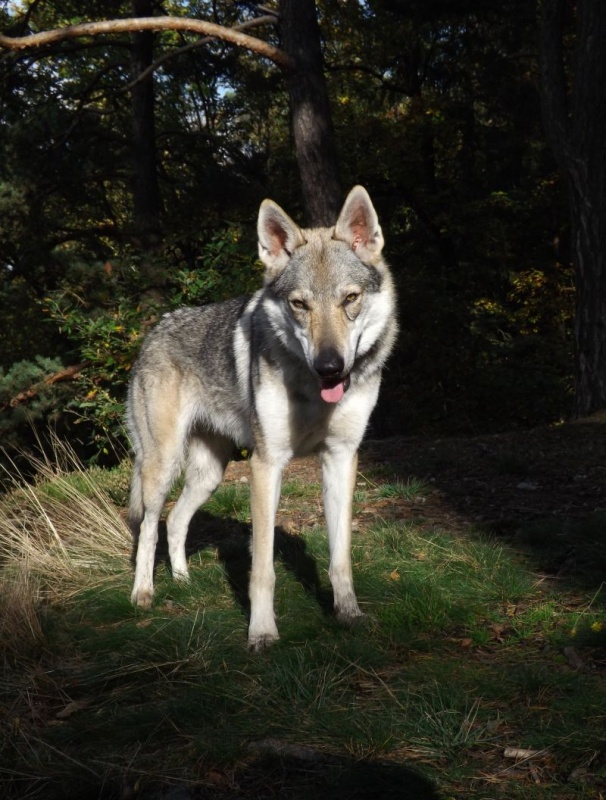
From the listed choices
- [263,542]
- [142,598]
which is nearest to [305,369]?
[263,542]

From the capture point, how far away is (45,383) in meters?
12.5

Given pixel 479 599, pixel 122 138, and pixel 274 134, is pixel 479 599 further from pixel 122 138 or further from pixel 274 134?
pixel 274 134

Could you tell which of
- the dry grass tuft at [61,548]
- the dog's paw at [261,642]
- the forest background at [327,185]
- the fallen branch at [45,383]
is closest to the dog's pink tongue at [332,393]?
the dog's paw at [261,642]

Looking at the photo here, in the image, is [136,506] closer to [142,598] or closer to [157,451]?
[157,451]

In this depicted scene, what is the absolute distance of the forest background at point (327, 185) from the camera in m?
10.2

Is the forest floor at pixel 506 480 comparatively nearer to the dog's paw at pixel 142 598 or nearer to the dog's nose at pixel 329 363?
the dog's paw at pixel 142 598

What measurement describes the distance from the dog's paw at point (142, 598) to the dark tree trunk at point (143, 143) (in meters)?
10.3

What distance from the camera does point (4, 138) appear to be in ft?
46.9

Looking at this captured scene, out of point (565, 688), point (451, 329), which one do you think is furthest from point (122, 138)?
point (565, 688)

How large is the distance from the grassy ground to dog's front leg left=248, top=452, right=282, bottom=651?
0.50 feet

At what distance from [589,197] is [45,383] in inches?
308

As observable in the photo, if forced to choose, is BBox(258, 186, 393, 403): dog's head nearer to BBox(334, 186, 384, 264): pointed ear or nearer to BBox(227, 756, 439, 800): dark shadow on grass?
→ BBox(334, 186, 384, 264): pointed ear

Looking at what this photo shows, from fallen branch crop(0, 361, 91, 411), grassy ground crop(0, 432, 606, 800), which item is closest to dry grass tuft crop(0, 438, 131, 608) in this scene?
grassy ground crop(0, 432, 606, 800)

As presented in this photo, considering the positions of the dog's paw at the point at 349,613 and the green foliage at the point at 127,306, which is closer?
the dog's paw at the point at 349,613
